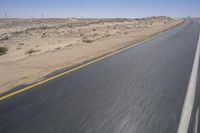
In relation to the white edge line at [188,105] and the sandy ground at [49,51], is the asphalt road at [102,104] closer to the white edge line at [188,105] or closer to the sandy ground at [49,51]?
the white edge line at [188,105]

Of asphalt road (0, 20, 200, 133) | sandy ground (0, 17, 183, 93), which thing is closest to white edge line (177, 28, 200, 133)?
asphalt road (0, 20, 200, 133)

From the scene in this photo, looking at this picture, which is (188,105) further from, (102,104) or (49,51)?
(49,51)

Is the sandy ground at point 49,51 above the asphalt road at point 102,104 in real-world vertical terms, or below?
below

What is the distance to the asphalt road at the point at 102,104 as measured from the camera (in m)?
3.45

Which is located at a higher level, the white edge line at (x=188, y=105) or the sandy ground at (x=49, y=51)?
the white edge line at (x=188, y=105)

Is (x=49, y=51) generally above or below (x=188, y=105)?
below

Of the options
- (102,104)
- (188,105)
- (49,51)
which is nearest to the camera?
(188,105)

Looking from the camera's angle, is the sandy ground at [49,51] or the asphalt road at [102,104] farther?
the sandy ground at [49,51]

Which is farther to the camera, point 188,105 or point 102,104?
point 102,104

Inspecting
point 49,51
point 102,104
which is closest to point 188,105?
point 102,104

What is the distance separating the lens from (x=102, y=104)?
4.36 m

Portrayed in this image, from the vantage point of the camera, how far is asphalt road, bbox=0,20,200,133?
11.3ft

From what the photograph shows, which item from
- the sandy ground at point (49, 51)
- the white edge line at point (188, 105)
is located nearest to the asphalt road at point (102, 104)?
the white edge line at point (188, 105)

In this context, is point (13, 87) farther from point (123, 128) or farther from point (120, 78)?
point (123, 128)
